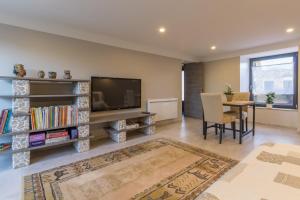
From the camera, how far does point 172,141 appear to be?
348cm

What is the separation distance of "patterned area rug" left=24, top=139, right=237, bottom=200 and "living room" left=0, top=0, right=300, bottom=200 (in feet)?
0.05

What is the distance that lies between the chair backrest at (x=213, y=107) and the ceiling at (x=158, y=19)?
1329 mm

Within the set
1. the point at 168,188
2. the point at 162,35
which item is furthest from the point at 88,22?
the point at 168,188

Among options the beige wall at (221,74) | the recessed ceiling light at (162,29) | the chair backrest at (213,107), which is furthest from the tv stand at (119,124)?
the beige wall at (221,74)

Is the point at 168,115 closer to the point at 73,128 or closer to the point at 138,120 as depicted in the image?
the point at 138,120

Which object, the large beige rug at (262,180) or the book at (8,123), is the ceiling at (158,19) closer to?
the book at (8,123)

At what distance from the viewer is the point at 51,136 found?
2752 millimetres

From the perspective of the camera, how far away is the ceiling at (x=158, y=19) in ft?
7.75

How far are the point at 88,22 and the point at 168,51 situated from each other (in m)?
2.57

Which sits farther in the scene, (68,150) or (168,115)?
(168,115)

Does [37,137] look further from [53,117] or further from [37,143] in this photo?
[53,117]

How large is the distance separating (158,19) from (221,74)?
3.62 m

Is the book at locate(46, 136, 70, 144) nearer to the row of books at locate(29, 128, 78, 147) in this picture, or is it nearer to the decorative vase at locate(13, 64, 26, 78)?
the row of books at locate(29, 128, 78, 147)

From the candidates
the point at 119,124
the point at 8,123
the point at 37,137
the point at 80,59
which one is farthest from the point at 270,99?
the point at 8,123
